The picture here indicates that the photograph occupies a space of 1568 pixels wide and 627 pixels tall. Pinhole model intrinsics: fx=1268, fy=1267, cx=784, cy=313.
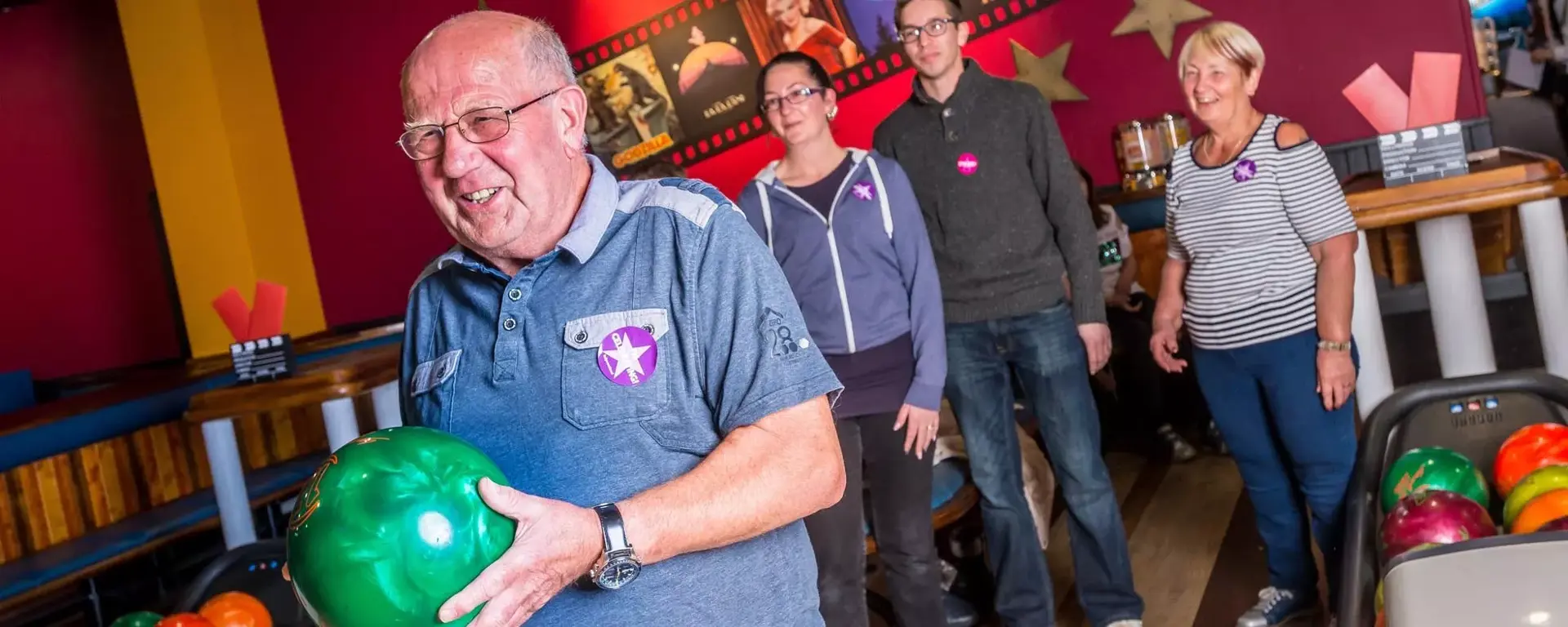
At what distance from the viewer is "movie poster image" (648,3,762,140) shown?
5691mm

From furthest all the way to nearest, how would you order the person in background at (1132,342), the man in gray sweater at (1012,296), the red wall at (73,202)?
1. the red wall at (73,202)
2. the person in background at (1132,342)
3. the man in gray sweater at (1012,296)

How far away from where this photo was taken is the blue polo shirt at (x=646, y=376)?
4.33 ft

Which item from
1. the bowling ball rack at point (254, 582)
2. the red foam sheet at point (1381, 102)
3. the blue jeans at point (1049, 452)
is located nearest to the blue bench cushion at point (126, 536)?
the bowling ball rack at point (254, 582)

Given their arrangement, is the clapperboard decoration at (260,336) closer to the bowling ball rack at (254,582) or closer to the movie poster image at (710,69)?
the bowling ball rack at (254,582)

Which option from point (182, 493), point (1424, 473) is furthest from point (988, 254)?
point (182, 493)

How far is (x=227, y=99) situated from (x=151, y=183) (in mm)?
1196

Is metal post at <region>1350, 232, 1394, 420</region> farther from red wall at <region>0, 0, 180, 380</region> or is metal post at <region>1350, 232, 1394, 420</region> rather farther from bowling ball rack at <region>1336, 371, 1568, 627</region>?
red wall at <region>0, 0, 180, 380</region>

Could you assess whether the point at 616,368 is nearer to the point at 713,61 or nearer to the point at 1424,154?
the point at 1424,154

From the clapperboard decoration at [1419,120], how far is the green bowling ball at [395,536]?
2.29m

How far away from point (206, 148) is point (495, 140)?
508 centimetres

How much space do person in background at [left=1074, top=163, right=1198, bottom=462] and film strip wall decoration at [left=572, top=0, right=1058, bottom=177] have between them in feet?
3.92

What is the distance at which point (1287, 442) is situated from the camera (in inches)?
110

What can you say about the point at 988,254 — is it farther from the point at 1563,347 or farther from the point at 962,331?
the point at 1563,347

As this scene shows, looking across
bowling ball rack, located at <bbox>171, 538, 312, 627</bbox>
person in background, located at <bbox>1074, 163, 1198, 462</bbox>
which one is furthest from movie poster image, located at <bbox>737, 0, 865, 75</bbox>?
bowling ball rack, located at <bbox>171, 538, 312, 627</bbox>
